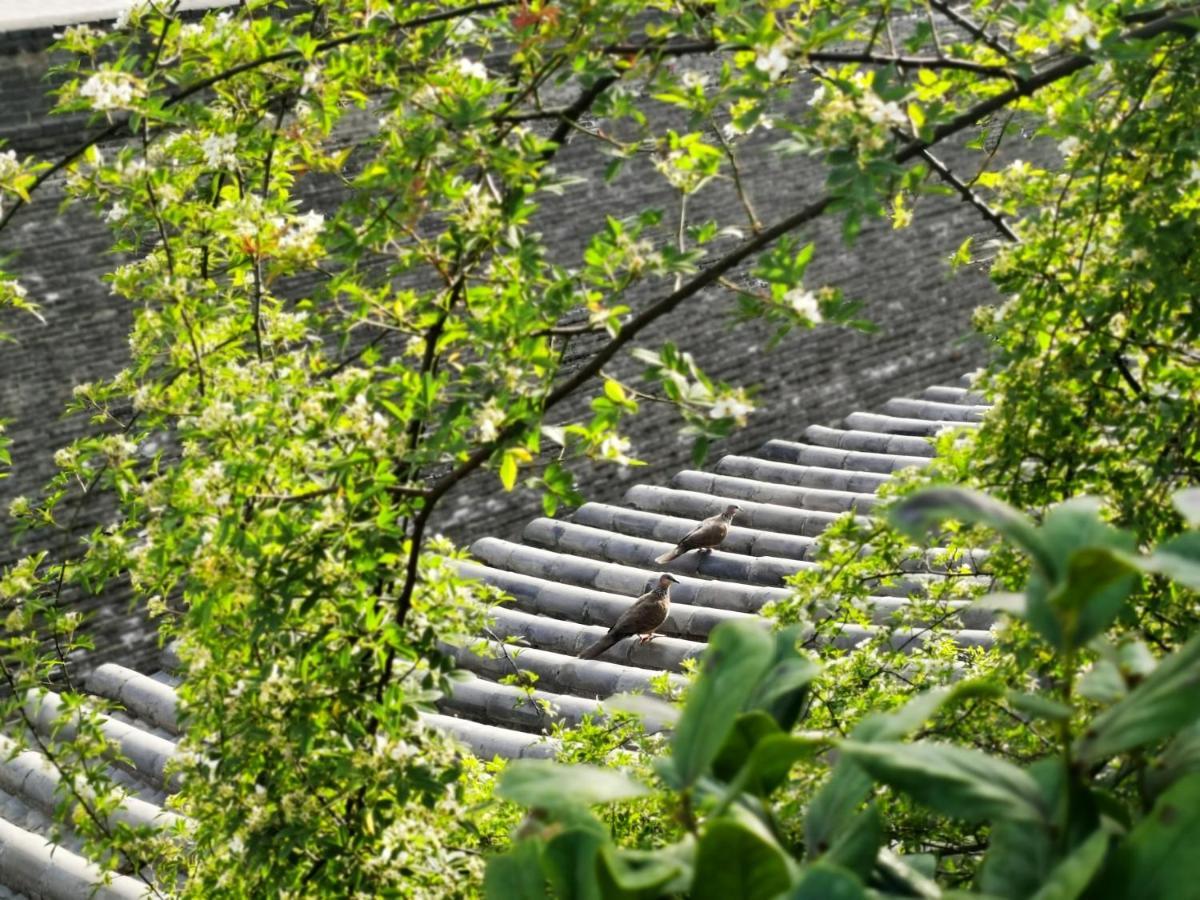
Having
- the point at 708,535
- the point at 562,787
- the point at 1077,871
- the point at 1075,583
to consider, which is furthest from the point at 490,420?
the point at 708,535

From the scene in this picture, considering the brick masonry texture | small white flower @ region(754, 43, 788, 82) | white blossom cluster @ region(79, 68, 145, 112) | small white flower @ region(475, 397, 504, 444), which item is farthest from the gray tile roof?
small white flower @ region(754, 43, 788, 82)

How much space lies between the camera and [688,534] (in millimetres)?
6117

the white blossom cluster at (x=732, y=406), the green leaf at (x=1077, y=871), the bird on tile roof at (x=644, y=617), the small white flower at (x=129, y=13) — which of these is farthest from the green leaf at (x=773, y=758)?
the bird on tile roof at (x=644, y=617)

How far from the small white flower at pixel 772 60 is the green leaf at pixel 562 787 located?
1.32 metres

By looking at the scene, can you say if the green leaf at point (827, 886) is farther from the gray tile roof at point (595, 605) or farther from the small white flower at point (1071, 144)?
the gray tile roof at point (595, 605)

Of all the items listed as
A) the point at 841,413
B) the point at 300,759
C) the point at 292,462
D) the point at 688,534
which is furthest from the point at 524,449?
the point at 841,413

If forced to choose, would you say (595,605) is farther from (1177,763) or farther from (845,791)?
(1177,763)

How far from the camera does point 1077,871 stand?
0.88m

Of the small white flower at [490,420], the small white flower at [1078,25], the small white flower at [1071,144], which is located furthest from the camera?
the small white flower at [1071,144]

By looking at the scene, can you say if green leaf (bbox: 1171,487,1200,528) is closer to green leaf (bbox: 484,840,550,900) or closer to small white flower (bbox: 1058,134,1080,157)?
green leaf (bbox: 484,840,550,900)

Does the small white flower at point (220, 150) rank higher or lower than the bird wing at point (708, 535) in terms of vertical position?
higher

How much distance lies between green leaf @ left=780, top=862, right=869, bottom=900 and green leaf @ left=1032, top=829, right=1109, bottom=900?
0.11 metres

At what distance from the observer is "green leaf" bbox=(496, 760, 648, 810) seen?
103 cm

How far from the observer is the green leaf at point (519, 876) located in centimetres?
107
